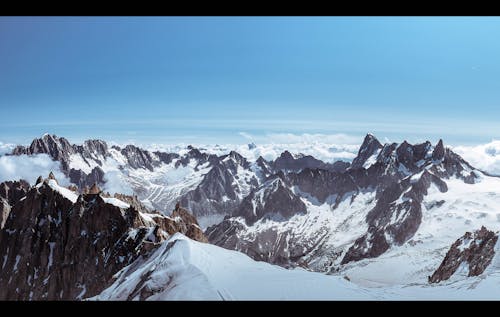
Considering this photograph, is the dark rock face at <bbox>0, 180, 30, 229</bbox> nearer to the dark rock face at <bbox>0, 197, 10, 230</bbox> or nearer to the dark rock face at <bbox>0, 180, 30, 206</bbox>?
the dark rock face at <bbox>0, 180, 30, 206</bbox>

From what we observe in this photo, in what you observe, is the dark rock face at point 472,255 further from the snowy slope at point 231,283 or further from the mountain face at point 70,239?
the mountain face at point 70,239

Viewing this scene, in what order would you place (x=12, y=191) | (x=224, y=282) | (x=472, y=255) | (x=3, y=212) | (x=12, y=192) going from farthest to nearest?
(x=12, y=191) → (x=12, y=192) → (x=3, y=212) → (x=472, y=255) → (x=224, y=282)

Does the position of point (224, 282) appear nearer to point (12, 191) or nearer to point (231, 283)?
point (231, 283)

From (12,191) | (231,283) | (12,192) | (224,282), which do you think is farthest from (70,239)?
(231,283)

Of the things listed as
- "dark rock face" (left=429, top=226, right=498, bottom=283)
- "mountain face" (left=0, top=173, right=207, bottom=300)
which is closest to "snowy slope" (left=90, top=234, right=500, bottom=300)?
"mountain face" (left=0, top=173, right=207, bottom=300)
